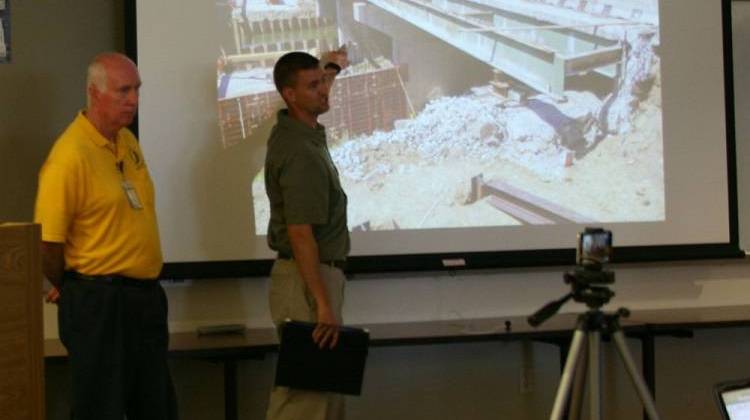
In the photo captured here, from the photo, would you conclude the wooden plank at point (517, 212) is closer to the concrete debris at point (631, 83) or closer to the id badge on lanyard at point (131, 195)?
the concrete debris at point (631, 83)

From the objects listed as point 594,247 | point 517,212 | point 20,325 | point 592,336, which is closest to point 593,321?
point 592,336

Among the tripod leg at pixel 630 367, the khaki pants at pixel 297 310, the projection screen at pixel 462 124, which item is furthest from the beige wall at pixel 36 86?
the tripod leg at pixel 630 367

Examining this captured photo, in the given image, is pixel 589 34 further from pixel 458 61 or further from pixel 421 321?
pixel 421 321

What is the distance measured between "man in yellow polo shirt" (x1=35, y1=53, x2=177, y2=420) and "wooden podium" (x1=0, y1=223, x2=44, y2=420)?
0.78 meters

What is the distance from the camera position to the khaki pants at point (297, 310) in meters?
3.07

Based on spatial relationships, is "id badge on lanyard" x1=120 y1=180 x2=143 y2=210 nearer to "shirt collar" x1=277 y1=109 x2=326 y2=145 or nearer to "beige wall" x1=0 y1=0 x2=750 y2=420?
"shirt collar" x1=277 y1=109 x2=326 y2=145

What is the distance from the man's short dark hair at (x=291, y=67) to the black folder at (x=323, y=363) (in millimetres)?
784

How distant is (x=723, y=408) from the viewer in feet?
8.08

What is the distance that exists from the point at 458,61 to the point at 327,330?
4.82 ft

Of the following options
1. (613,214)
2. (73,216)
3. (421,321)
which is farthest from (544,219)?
(73,216)

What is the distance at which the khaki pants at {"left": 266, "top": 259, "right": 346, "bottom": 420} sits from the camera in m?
3.07

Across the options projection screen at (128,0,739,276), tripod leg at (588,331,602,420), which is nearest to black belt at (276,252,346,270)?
projection screen at (128,0,739,276)

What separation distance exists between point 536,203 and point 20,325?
2.53 m

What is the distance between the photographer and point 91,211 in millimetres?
2803
